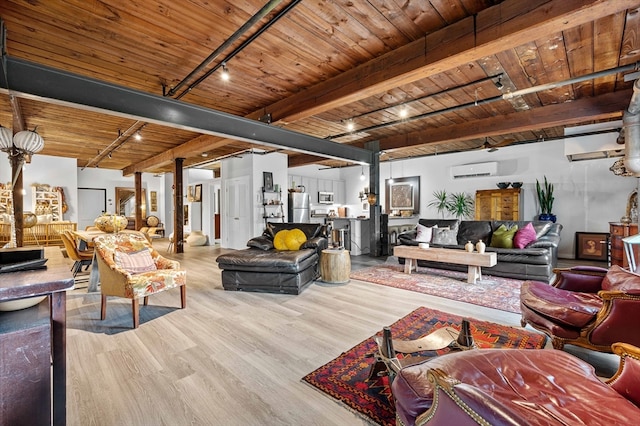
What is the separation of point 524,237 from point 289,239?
4.08m

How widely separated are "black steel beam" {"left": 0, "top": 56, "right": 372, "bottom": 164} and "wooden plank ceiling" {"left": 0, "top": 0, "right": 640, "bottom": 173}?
0.32m

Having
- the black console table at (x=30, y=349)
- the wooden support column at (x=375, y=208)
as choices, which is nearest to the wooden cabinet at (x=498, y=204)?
the wooden support column at (x=375, y=208)

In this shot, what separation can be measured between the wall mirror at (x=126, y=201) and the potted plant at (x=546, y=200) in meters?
13.0

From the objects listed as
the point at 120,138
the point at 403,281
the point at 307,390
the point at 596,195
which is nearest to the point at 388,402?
the point at 307,390

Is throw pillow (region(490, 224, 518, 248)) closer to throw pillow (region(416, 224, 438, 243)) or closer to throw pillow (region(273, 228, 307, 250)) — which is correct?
throw pillow (region(416, 224, 438, 243))

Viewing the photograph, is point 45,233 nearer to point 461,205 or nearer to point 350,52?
point 350,52

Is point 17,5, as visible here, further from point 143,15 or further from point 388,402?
point 388,402

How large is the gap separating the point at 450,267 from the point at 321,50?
4.27 metres

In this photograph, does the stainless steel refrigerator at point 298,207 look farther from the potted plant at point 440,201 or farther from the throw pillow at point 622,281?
the throw pillow at point 622,281

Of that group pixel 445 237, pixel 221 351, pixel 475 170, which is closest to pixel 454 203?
pixel 475 170

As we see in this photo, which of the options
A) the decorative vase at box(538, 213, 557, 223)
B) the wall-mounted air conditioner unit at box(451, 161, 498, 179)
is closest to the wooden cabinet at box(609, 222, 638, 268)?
the decorative vase at box(538, 213, 557, 223)

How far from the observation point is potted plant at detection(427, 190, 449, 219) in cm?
844

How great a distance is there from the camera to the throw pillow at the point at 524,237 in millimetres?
4969

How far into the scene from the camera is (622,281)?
6.87 ft
